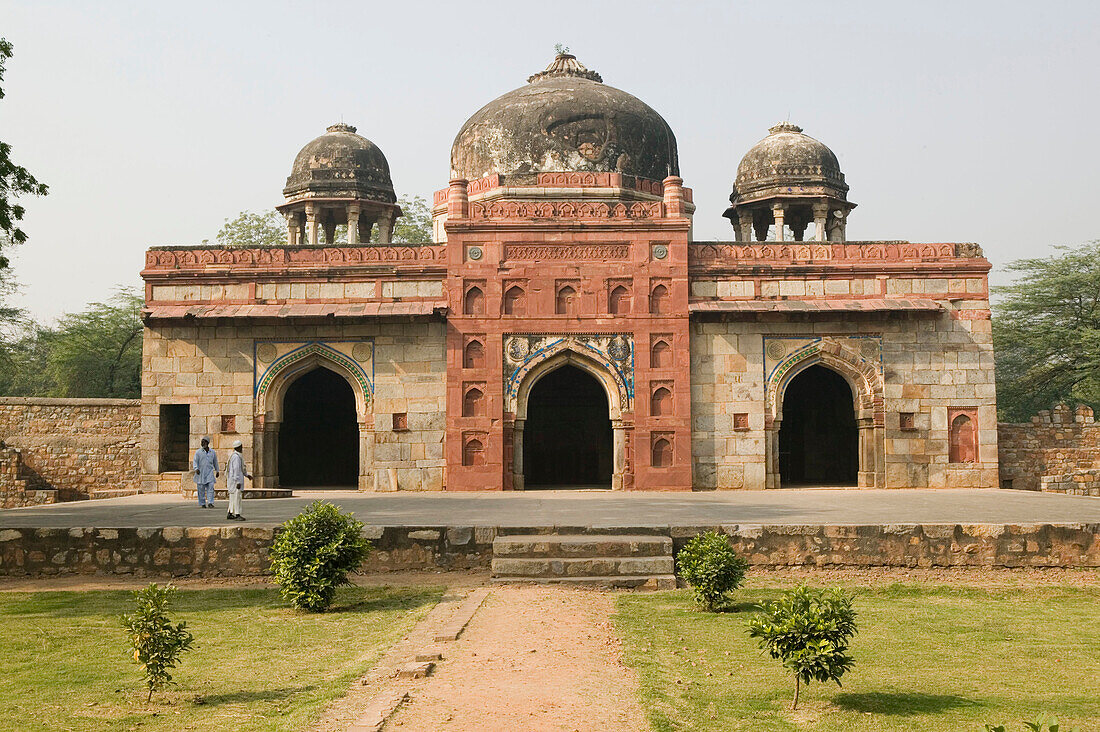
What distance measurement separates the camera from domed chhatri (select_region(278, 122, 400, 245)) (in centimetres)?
2423

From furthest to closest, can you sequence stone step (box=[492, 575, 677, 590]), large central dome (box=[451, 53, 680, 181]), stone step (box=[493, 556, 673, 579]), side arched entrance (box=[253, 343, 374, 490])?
1. side arched entrance (box=[253, 343, 374, 490])
2. large central dome (box=[451, 53, 680, 181])
3. stone step (box=[493, 556, 673, 579])
4. stone step (box=[492, 575, 677, 590])

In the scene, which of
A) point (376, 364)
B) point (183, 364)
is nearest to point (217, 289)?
point (183, 364)

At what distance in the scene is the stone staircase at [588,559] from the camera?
10.4 m

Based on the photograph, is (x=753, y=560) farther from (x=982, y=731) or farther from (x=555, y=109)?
(x=555, y=109)

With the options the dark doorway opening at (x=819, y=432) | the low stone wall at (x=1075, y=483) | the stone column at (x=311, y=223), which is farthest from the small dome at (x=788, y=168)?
the stone column at (x=311, y=223)

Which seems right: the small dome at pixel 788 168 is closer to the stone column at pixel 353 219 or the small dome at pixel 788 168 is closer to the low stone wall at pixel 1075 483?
the low stone wall at pixel 1075 483

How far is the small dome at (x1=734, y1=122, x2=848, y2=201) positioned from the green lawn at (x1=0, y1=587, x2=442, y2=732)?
16.0 meters


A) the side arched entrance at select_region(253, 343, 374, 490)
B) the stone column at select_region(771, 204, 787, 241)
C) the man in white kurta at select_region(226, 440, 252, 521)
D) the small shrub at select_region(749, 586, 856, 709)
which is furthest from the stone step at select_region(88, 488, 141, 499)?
the small shrub at select_region(749, 586, 856, 709)

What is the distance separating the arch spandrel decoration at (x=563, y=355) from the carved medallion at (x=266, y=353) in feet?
13.7

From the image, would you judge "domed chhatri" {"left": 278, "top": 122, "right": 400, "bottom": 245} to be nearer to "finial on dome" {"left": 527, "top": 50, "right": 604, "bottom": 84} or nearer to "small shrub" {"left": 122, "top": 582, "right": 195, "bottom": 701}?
"finial on dome" {"left": 527, "top": 50, "right": 604, "bottom": 84}

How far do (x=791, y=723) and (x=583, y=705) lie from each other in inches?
45.2

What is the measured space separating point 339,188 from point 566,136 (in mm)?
6065

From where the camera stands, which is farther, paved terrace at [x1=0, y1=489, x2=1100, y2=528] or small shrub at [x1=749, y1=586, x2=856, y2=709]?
paved terrace at [x1=0, y1=489, x2=1100, y2=528]

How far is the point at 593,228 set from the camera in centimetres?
1889
